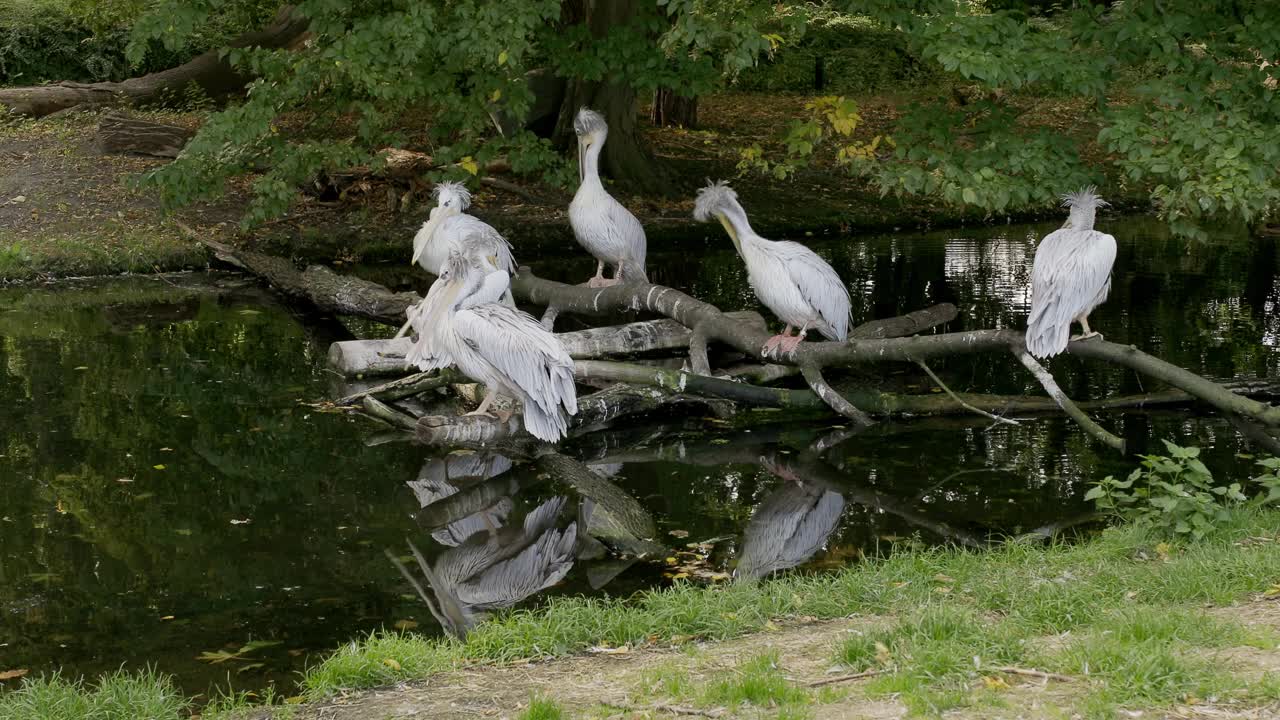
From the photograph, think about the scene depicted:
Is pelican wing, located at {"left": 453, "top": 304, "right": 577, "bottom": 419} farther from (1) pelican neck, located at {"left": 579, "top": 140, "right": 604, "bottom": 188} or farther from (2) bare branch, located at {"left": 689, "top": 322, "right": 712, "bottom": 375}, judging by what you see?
(1) pelican neck, located at {"left": 579, "top": 140, "right": 604, "bottom": 188}

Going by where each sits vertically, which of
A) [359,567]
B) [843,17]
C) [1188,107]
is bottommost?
[359,567]

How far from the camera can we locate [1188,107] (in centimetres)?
876

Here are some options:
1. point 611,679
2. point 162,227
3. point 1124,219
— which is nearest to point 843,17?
point 1124,219

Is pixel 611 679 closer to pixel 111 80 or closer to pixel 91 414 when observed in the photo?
pixel 91 414

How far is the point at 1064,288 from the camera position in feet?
28.0

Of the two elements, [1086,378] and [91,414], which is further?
[1086,378]

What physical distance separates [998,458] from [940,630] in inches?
160

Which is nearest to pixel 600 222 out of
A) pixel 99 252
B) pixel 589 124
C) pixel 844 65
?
pixel 589 124

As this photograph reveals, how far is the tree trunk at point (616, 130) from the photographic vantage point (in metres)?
18.5

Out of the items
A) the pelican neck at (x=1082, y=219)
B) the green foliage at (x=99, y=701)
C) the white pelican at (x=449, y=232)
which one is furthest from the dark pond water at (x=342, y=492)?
the pelican neck at (x=1082, y=219)

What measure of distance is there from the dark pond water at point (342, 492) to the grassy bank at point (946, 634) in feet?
2.10

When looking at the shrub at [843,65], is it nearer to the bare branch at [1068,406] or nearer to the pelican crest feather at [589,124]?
Result: the pelican crest feather at [589,124]

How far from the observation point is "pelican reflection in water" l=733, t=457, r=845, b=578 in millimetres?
6891

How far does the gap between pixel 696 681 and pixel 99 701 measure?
2192 millimetres
